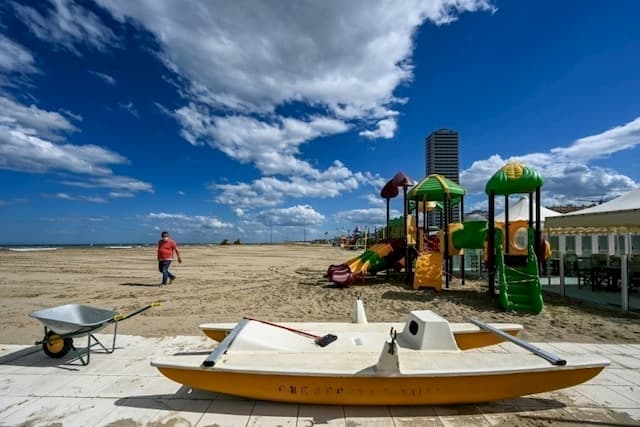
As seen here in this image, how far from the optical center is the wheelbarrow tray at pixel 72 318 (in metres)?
3.84

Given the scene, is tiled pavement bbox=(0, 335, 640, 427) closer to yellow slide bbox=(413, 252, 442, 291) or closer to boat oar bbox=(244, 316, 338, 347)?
boat oar bbox=(244, 316, 338, 347)

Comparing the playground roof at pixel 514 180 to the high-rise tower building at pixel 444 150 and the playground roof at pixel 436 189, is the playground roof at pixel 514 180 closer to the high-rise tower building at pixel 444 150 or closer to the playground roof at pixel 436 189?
the playground roof at pixel 436 189

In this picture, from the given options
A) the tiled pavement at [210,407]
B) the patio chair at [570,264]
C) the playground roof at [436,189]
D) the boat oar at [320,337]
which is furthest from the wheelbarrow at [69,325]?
the patio chair at [570,264]

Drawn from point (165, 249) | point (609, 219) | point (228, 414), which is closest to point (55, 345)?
point (228, 414)

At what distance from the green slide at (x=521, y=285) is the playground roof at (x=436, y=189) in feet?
9.53

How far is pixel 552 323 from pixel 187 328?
25.2 feet

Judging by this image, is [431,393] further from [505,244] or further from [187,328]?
[505,244]

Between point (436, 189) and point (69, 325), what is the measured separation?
10.3 metres

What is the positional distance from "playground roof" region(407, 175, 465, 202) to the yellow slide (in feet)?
7.41

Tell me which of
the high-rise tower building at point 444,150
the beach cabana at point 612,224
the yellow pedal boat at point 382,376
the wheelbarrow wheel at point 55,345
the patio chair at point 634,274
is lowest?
the wheelbarrow wheel at point 55,345

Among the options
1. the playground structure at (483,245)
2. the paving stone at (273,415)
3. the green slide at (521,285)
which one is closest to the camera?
the paving stone at (273,415)

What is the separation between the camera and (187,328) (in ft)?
19.6

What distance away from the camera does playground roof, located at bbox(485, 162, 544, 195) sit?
27.6 ft

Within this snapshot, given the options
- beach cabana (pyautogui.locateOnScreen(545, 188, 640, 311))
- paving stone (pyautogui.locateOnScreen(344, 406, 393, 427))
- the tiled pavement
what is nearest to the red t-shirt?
the tiled pavement
